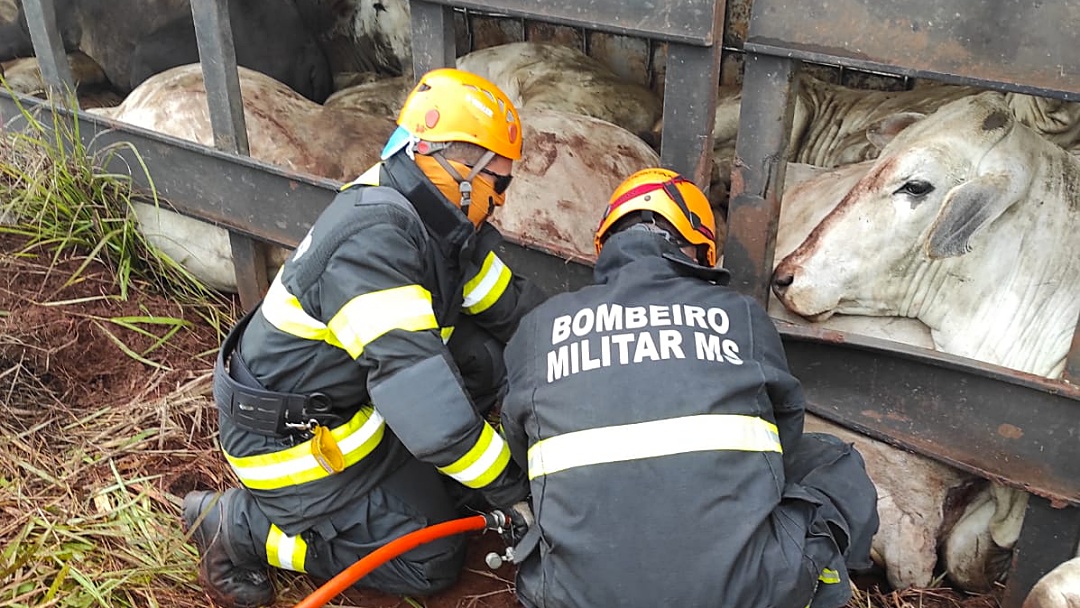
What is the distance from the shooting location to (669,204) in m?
2.72

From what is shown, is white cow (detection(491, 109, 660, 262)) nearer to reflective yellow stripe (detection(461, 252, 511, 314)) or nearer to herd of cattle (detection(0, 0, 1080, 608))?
herd of cattle (detection(0, 0, 1080, 608))

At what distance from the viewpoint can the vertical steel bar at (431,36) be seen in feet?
10.9

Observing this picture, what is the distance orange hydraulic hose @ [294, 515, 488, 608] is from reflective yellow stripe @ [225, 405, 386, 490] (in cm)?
29

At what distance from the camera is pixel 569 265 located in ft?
11.0

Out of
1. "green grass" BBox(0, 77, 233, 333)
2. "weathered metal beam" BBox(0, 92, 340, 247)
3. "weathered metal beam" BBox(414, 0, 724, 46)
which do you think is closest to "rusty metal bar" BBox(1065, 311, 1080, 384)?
"weathered metal beam" BBox(414, 0, 724, 46)

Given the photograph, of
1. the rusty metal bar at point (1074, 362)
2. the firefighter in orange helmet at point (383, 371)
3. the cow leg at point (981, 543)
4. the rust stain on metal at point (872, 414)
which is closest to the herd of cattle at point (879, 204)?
the cow leg at point (981, 543)

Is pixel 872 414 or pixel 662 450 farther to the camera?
pixel 872 414

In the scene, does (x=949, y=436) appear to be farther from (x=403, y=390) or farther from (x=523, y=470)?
(x=403, y=390)

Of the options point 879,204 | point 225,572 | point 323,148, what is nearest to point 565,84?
point 323,148

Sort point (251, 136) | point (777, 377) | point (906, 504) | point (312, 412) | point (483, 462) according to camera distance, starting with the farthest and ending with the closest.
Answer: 1. point (251, 136)
2. point (906, 504)
3. point (312, 412)
4. point (483, 462)
5. point (777, 377)

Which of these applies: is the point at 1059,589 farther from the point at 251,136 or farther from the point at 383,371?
the point at 251,136

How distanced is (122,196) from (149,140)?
1.10 ft

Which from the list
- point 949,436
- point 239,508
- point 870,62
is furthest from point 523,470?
point 870,62

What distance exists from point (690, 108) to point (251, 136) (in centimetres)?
232
